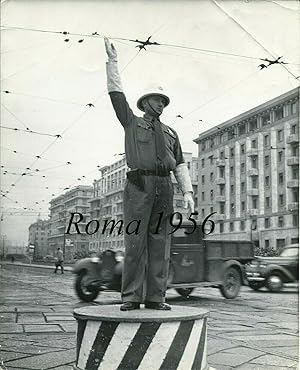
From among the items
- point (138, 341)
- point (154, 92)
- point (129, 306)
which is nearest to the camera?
point (138, 341)

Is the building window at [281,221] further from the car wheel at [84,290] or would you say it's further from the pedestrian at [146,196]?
the car wheel at [84,290]

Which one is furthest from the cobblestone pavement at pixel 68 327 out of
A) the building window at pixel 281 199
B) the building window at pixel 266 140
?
the building window at pixel 266 140

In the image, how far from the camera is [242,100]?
260 cm

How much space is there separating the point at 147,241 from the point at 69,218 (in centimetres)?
46

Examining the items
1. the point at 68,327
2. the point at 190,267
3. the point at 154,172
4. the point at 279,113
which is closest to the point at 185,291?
the point at 190,267

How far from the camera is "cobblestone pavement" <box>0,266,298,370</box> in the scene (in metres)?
2.50

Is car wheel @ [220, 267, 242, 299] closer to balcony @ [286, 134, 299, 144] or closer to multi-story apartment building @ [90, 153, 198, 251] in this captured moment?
balcony @ [286, 134, 299, 144]

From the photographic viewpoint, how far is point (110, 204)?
89.7 inches

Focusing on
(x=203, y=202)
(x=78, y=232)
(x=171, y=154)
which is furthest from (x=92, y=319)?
(x=203, y=202)

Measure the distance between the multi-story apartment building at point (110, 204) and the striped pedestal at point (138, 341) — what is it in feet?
1.61

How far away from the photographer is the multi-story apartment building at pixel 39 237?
8.31 ft

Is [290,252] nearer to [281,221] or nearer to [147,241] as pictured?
[281,221]

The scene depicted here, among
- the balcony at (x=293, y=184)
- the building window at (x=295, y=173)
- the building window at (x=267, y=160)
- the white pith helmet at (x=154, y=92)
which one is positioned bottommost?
the balcony at (x=293, y=184)

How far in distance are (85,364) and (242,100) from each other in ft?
5.34
